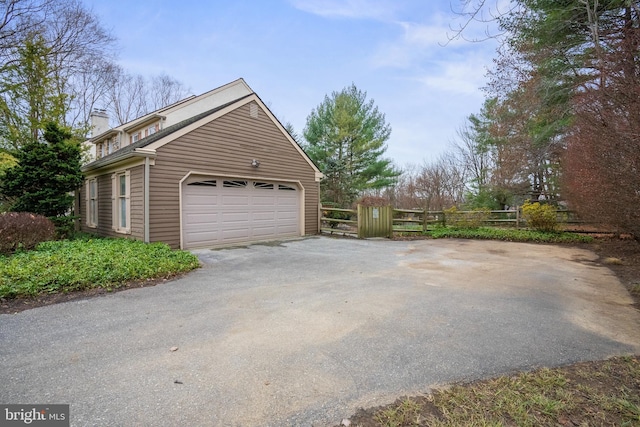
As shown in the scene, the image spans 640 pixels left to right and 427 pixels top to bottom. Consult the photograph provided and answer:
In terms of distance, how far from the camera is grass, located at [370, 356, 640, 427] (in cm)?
195

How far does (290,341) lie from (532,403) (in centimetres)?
202

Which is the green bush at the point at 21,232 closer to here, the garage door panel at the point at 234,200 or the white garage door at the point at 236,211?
the white garage door at the point at 236,211

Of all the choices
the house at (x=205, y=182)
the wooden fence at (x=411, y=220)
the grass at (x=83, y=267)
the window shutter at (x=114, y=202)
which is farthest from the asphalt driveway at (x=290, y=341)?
the wooden fence at (x=411, y=220)

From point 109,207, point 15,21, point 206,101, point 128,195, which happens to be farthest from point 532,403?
point 15,21

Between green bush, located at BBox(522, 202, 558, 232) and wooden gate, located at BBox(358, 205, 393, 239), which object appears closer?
wooden gate, located at BBox(358, 205, 393, 239)

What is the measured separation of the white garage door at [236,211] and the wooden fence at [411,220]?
1.85 m

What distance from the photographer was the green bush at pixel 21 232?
20.5ft

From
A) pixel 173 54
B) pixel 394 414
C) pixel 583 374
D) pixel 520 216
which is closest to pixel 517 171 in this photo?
pixel 520 216

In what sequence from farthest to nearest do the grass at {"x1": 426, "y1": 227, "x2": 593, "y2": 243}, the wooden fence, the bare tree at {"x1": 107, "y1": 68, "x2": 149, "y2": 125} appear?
1. the bare tree at {"x1": 107, "y1": 68, "x2": 149, "y2": 125}
2. the wooden fence
3. the grass at {"x1": 426, "y1": 227, "x2": 593, "y2": 243}

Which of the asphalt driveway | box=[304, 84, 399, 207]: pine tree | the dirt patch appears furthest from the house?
box=[304, 84, 399, 207]: pine tree

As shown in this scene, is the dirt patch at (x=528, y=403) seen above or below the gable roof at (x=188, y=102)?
below

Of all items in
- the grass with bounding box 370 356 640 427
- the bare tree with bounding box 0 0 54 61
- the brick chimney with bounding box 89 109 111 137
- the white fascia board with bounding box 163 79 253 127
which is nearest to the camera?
the grass with bounding box 370 356 640 427

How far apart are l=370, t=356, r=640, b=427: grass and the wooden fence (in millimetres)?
9152

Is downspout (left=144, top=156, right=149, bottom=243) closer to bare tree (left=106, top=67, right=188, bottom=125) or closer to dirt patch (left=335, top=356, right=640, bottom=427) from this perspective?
dirt patch (left=335, top=356, right=640, bottom=427)
